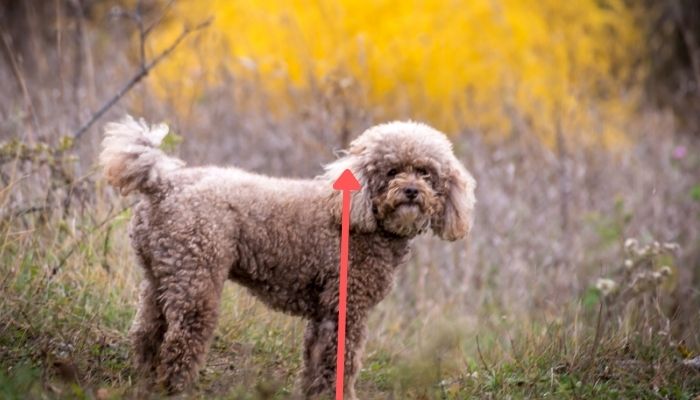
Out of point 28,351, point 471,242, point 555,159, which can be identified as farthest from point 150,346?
point 555,159

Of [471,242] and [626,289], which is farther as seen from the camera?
[471,242]

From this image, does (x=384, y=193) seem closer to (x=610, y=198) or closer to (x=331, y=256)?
(x=331, y=256)

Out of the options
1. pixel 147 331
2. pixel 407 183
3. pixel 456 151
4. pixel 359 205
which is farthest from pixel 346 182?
pixel 456 151

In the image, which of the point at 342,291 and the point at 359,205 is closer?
the point at 342,291

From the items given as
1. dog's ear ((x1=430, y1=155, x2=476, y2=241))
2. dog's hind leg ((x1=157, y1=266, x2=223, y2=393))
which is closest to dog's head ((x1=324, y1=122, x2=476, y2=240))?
dog's ear ((x1=430, y1=155, x2=476, y2=241))

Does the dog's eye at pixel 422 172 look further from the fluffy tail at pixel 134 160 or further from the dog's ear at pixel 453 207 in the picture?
the fluffy tail at pixel 134 160

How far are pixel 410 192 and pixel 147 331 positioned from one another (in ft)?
4.88

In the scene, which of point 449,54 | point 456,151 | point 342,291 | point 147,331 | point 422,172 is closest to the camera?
point 342,291

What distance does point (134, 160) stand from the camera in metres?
4.71

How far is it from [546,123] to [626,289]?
5.09 meters

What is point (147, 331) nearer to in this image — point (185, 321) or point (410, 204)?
point (185, 321)

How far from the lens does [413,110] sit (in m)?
11.6

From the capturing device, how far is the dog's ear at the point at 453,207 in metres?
5.15

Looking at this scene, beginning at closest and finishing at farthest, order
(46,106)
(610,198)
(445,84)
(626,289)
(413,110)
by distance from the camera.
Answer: (626,289) < (46,106) < (610,198) < (413,110) < (445,84)
